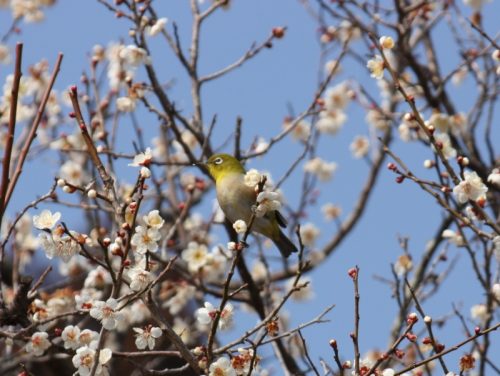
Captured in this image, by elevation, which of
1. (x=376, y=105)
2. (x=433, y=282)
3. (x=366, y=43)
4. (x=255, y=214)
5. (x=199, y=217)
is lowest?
(x=255, y=214)

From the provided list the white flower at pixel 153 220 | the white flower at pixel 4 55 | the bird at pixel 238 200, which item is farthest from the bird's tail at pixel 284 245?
the white flower at pixel 4 55

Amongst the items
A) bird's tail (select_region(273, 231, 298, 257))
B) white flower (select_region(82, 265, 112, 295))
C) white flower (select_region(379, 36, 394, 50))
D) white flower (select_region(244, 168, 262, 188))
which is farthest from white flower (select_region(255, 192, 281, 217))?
white flower (select_region(82, 265, 112, 295))

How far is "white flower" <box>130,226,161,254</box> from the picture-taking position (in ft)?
10.7

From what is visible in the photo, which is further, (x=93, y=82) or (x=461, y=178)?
(x=93, y=82)

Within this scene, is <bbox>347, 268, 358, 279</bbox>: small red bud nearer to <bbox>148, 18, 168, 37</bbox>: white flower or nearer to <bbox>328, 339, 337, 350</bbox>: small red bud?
<bbox>328, 339, 337, 350</bbox>: small red bud

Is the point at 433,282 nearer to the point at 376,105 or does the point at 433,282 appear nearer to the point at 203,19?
the point at 376,105

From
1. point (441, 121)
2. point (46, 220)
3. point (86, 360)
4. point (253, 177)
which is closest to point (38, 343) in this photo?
point (86, 360)

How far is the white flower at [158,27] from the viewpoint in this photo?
5.81 meters

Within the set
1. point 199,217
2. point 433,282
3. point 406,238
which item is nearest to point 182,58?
point 406,238

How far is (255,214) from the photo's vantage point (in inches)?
123

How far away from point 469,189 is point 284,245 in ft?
5.04

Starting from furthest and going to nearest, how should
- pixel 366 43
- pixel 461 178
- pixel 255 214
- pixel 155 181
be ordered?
pixel 155 181 < pixel 366 43 < pixel 461 178 < pixel 255 214

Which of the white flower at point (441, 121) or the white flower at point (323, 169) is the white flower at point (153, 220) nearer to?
the white flower at point (441, 121)

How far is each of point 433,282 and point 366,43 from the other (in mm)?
2129
